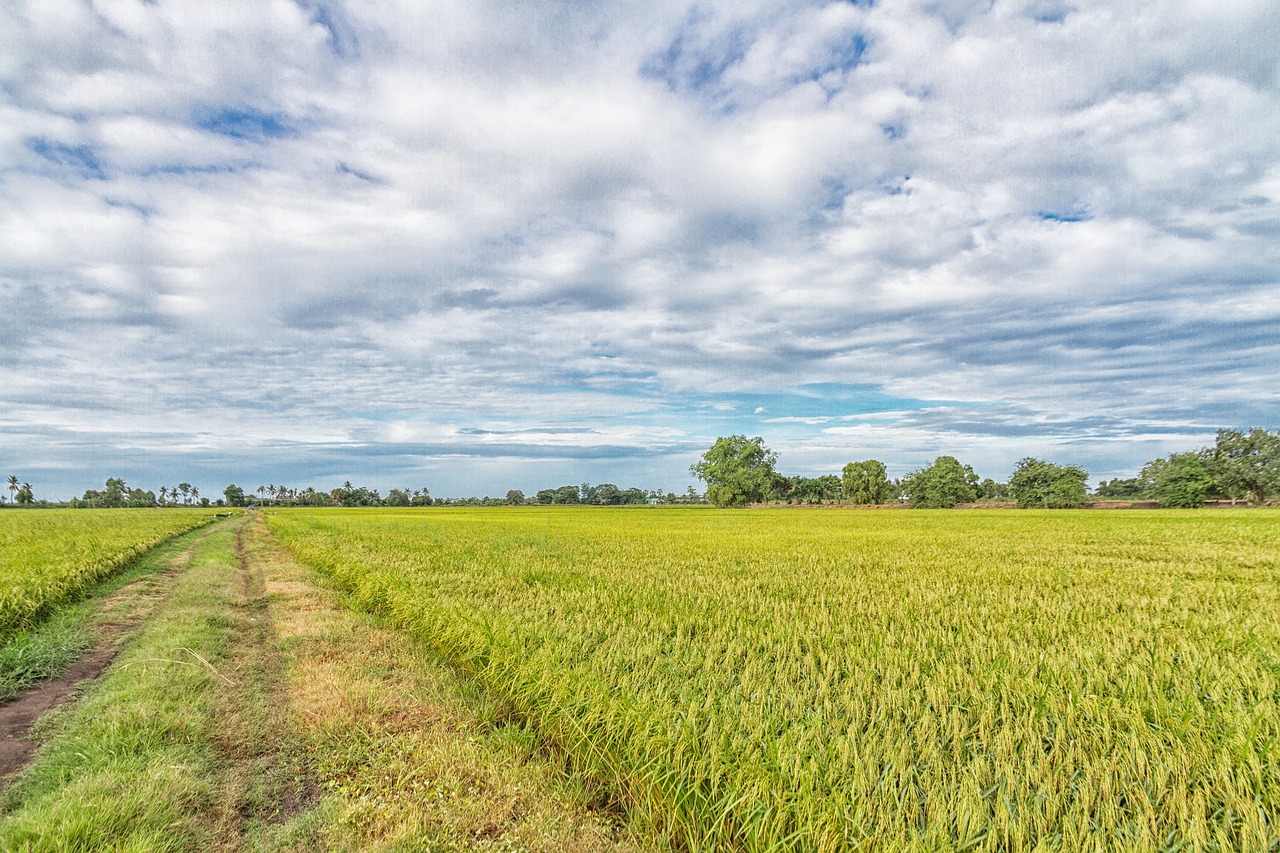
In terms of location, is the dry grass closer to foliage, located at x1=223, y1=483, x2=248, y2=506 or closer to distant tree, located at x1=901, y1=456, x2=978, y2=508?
distant tree, located at x1=901, y1=456, x2=978, y2=508

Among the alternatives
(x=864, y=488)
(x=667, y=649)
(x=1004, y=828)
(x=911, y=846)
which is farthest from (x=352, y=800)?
(x=864, y=488)

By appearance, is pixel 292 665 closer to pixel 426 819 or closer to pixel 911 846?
pixel 426 819

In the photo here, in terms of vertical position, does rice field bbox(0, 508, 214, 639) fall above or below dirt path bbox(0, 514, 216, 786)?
above

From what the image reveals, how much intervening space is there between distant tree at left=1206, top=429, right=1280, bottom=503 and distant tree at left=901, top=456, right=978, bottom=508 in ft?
119

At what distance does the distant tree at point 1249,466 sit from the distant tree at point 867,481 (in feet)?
162

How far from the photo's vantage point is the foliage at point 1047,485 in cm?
9106

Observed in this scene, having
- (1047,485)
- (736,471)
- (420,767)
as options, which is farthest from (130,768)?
(1047,485)

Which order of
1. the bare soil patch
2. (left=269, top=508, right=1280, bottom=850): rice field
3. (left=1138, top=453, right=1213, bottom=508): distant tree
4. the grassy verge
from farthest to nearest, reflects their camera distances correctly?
(left=1138, top=453, right=1213, bottom=508): distant tree
the grassy verge
the bare soil patch
(left=269, top=508, right=1280, bottom=850): rice field

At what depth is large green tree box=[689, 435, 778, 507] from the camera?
3922 inches

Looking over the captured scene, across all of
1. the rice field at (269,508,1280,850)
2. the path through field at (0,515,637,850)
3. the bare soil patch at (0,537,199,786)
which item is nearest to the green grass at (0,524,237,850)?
the path through field at (0,515,637,850)

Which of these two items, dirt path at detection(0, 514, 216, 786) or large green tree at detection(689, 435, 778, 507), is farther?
large green tree at detection(689, 435, 778, 507)

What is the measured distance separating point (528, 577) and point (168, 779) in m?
7.00

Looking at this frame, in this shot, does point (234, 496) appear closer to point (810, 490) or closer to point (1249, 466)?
point (810, 490)

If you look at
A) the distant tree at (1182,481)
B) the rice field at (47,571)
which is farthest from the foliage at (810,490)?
the rice field at (47,571)
